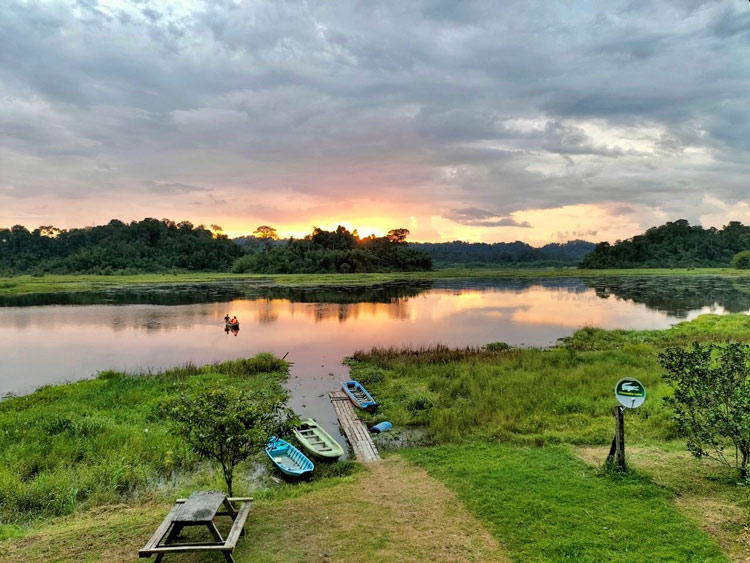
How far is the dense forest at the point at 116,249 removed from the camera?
12275 cm

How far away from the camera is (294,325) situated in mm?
40156

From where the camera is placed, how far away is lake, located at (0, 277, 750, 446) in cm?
2595

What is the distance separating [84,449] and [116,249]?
140692 millimetres

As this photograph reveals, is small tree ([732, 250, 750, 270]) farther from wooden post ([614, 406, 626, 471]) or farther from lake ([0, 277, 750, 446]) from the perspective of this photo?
wooden post ([614, 406, 626, 471])

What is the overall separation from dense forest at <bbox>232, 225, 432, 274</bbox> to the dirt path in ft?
406

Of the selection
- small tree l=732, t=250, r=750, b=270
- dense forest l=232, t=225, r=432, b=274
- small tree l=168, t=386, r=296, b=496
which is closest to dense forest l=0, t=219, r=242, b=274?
dense forest l=232, t=225, r=432, b=274

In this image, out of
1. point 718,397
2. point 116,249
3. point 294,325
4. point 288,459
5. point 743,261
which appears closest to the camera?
point 718,397

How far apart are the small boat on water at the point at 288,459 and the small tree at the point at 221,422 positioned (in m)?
2.75

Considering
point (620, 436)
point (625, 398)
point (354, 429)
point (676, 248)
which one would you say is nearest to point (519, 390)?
point (354, 429)

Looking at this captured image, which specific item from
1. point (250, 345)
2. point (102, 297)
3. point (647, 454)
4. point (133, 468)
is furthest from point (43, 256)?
point (647, 454)

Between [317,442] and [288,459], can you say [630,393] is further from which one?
[288,459]

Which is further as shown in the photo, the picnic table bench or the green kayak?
the green kayak

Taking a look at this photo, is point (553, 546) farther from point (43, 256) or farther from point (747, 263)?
point (43, 256)

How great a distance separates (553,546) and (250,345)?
27142mm
